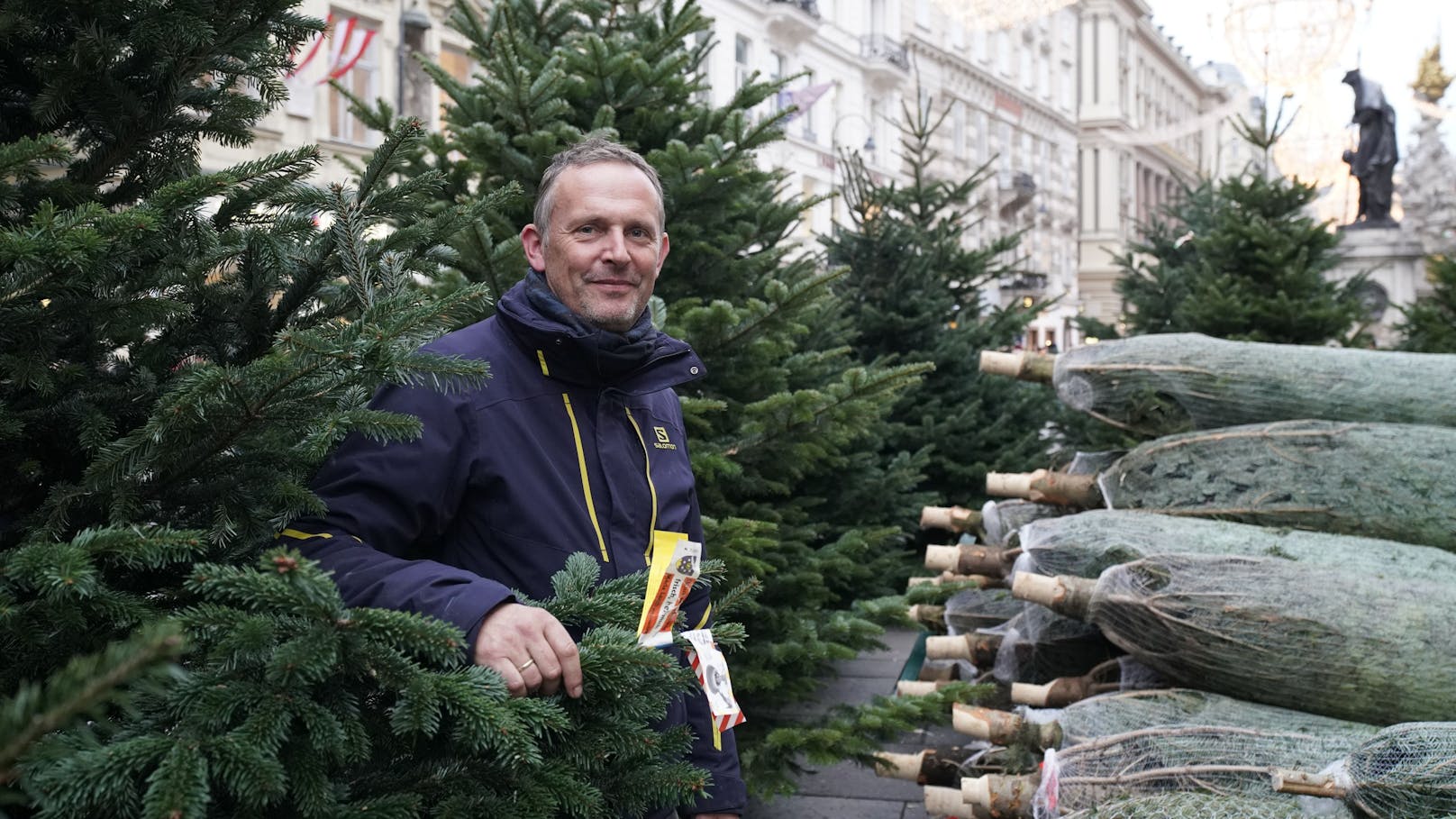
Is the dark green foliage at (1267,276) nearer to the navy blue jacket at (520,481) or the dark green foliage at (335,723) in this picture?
the navy blue jacket at (520,481)

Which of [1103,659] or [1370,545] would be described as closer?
[1370,545]

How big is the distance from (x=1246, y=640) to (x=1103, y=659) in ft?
3.81

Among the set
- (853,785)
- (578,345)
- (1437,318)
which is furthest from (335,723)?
(1437,318)

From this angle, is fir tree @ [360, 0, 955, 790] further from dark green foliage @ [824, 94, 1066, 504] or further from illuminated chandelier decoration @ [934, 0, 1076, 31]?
illuminated chandelier decoration @ [934, 0, 1076, 31]

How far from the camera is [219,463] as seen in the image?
5.39 ft

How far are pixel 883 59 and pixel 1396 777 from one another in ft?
113

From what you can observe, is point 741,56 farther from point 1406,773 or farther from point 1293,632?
point 1406,773

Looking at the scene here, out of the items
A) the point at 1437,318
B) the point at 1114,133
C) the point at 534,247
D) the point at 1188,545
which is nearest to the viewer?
the point at 534,247

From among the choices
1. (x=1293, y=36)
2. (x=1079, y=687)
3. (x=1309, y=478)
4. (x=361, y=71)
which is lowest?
(x=1079, y=687)

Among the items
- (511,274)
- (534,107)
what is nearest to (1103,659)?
(511,274)

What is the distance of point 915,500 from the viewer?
294 inches

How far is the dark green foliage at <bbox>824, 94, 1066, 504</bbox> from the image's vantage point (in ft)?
27.4

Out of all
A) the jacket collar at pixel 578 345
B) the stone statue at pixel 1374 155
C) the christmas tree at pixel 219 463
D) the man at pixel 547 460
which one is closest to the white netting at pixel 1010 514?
the man at pixel 547 460

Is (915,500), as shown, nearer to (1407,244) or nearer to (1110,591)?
(1110,591)
